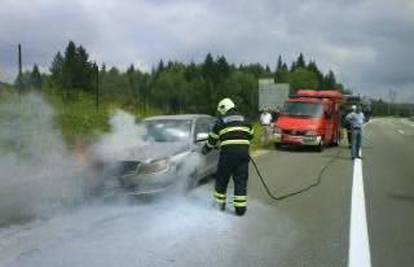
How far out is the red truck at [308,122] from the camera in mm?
26984

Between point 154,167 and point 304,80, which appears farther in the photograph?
point 304,80

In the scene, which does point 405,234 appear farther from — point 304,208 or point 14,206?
point 14,206

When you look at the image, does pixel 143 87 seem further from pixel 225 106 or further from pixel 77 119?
pixel 225 106

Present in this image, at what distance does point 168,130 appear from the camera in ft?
46.1

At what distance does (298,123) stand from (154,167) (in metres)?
16.5

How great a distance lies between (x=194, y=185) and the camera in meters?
13.3

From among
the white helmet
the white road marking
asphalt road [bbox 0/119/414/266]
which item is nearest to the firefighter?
the white helmet

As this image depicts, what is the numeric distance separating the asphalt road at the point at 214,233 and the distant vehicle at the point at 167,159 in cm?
34

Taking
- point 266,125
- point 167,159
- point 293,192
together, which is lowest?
point 293,192

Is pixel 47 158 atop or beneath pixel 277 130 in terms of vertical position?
atop

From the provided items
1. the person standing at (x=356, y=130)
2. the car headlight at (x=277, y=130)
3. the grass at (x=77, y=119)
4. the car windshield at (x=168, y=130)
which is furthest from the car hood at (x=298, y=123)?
the car windshield at (x=168, y=130)

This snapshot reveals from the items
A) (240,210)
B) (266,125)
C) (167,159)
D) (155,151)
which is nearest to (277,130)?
(266,125)

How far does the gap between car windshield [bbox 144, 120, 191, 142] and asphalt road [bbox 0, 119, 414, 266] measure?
43.9 inches

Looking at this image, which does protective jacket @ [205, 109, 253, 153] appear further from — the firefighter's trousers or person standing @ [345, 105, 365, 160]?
person standing @ [345, 105, 365, 160]
